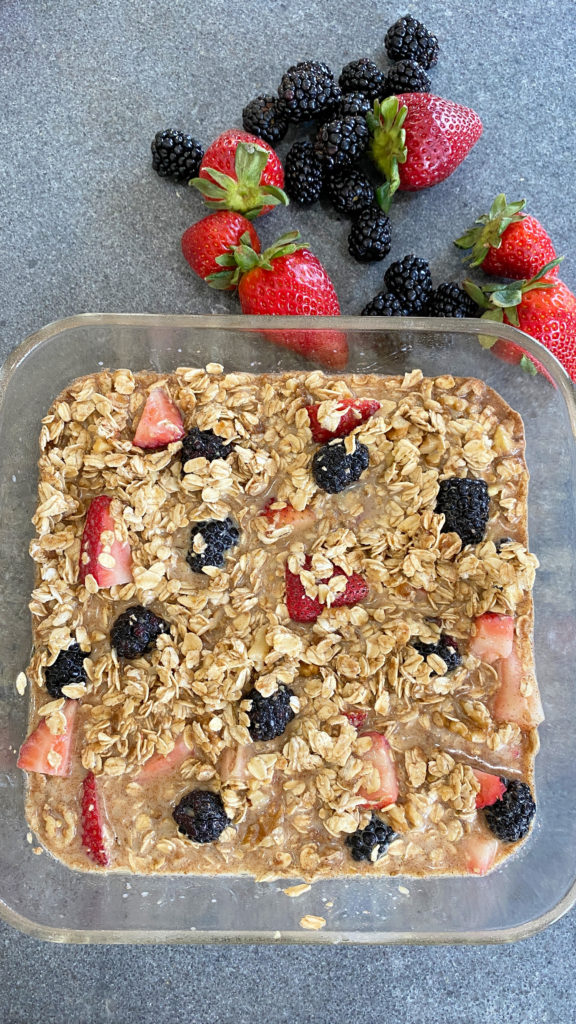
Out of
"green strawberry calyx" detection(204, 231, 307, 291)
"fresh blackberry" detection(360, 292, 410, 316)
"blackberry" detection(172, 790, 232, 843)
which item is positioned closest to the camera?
"blackberry" detection(172, 790, 232, 843)

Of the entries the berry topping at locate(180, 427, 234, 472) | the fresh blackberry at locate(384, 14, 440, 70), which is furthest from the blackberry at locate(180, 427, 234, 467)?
the fresh blackberry at locate(384, 14, 440, 70)

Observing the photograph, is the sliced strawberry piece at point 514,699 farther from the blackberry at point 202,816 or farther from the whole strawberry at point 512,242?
the whole strawberry at point 512,242

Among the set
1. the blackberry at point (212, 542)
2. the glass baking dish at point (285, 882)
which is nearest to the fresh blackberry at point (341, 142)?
the glass baking dish at point (285, 882)

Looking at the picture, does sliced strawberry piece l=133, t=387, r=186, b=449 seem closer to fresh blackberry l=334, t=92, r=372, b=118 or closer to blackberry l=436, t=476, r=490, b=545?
blackberry l=436, t=476, r=490, b=545

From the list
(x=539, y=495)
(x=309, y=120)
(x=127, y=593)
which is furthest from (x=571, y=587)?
(x=309, y=120)

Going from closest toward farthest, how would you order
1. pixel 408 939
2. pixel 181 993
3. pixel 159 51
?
pixel 408 939 < pixel 181 993 < pixel 159 51

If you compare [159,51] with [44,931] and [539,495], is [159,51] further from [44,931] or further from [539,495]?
[44,931]
